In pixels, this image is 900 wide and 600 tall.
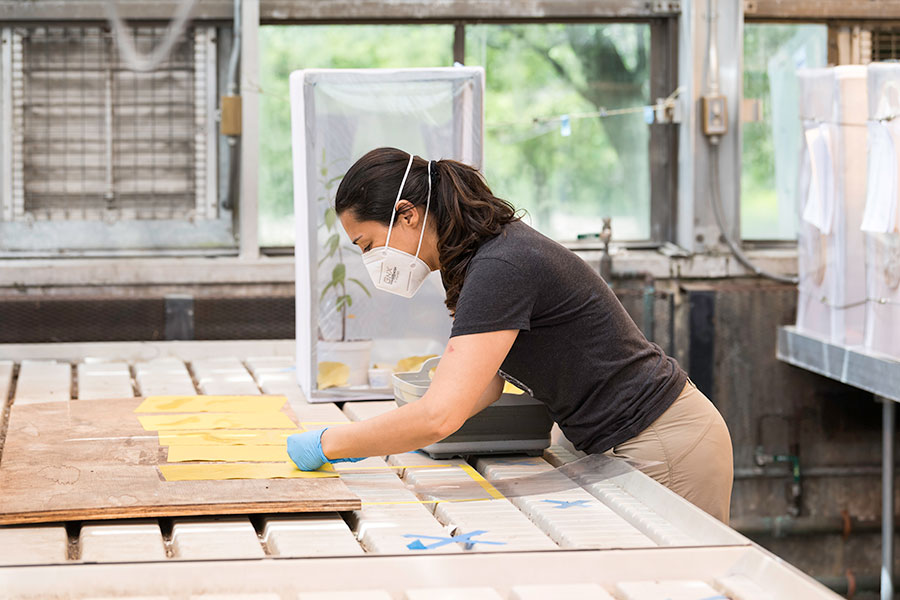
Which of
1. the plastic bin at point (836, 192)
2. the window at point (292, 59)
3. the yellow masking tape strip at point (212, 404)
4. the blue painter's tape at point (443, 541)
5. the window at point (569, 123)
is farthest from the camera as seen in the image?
the window at point (569, 123)

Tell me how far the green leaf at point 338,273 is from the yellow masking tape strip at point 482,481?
97 cm

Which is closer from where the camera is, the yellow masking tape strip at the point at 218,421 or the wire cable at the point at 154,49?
the yellow masking tape strip at the point at 218,421

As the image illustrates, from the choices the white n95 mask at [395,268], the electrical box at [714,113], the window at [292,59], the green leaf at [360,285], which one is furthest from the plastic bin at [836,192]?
the white n95 mask at [395,268]

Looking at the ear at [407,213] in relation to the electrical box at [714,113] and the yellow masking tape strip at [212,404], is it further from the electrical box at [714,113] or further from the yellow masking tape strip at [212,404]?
the electrical box at [714,113]

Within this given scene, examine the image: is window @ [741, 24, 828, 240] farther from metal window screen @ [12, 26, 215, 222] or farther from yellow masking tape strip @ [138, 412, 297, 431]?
yellow masking tape strip @ [138, 412, 297, 431]

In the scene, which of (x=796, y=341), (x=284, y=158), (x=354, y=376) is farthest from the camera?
(x=284, y=158)

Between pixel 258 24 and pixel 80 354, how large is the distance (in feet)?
5.83

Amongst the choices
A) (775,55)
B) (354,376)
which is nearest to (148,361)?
(354,376)

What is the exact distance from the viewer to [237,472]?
2178 mm

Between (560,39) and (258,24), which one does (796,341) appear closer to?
(560,39)

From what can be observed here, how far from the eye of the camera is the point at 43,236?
484 centimetres

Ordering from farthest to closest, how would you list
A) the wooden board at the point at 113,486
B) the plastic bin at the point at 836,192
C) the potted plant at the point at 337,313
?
the plastic bin at the point at 836,192 < the potted plant at the point at 337,313 < the wooden board at the point at 113,486

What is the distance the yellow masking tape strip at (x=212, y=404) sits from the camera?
284 centimetres

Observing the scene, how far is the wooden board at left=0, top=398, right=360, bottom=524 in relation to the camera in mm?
1915
